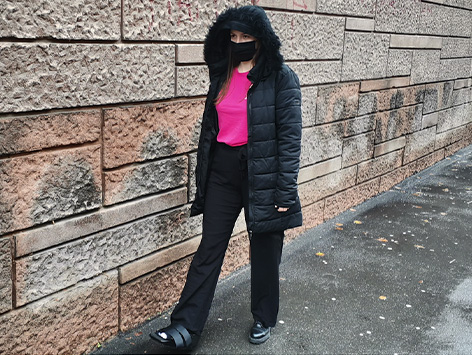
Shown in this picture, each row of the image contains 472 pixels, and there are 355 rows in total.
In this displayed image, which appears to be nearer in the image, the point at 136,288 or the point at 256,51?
the point at 256,51

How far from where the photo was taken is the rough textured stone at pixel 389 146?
6791 mm

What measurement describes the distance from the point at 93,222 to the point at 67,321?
1.77 feet

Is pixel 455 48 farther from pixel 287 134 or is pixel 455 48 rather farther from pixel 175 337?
pixel 175 337

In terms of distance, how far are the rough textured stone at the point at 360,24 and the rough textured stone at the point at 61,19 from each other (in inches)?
118

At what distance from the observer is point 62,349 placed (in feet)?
10.5

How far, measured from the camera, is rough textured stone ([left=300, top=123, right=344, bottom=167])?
5246 mm

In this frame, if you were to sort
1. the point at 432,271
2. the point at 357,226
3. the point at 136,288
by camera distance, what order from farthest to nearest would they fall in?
the point at 357,226
the point at 432,271
the point at 136,288

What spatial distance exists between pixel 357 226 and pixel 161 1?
10.7 feet

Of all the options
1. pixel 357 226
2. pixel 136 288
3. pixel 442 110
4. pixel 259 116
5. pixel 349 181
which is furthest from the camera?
pixel 442 110

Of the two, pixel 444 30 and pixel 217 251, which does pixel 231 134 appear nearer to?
pixel 217 251

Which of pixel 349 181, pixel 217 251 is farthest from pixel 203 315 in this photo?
pixel 349 181

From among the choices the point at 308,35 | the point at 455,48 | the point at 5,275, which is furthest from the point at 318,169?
the point at 455,48

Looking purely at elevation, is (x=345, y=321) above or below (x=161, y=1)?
below

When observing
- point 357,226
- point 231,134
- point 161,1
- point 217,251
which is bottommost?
point 357,226
